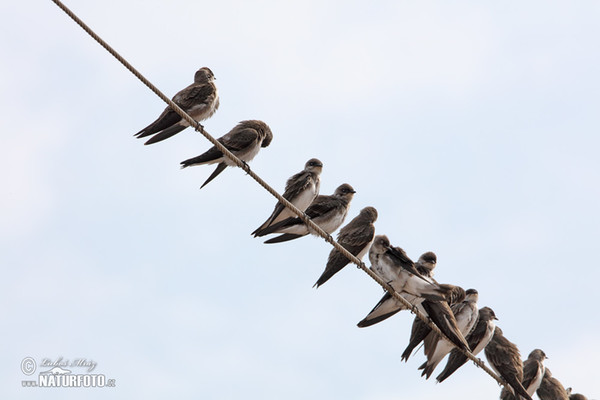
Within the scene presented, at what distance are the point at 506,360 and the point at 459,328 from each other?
2.88 feet

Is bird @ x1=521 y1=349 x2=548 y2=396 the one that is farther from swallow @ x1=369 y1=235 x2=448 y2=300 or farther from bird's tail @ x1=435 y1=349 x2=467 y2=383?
swallow @ x1=369 y1=235 x2=448 y2=300

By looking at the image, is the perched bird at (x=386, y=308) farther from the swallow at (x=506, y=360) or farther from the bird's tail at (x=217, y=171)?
the bird's tail at (x=217, y=171)

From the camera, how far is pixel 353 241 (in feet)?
36.4

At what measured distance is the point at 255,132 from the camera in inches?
→ 471

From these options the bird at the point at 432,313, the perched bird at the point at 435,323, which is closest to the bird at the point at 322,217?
the bird at the point at 432,313

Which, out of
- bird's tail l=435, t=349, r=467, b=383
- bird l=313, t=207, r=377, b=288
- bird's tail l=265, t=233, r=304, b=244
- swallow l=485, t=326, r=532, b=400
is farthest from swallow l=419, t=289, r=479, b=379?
bird's tail l=265, t=233, r=304, b=244

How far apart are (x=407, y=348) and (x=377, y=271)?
1.06 m

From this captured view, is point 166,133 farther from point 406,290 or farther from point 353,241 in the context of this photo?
point 406,290

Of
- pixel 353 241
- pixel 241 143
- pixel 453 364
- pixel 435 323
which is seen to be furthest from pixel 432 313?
pixel 241 143

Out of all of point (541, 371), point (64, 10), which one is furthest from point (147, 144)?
point (541, 371)

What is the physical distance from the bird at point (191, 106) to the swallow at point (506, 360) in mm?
4817

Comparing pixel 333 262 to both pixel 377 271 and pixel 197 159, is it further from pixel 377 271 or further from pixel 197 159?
pixel 197 159

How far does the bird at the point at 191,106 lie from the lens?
1122 centimetres

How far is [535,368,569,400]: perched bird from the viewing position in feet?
45.9
